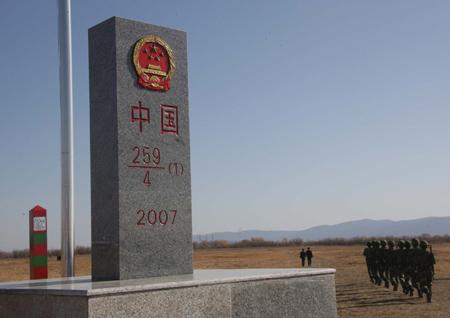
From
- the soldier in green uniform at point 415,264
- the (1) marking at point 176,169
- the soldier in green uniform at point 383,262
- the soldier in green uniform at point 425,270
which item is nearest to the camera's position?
the (1) marking at point 176,169

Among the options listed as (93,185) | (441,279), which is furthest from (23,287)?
(441,279)

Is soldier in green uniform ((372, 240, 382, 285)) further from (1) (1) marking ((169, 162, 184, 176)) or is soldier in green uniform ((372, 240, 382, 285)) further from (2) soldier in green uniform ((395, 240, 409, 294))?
(1) (1) marking ((169, 162, 184, 176))

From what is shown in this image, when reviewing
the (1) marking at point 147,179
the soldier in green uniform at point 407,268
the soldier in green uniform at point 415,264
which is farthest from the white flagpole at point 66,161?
the soldier in green uniform at point 407,268

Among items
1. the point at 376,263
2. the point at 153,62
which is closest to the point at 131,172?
the point at 153,62

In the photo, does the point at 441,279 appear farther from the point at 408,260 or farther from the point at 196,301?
the point at 196,301

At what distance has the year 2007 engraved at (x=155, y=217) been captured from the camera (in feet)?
24.4

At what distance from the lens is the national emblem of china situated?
7.70 m

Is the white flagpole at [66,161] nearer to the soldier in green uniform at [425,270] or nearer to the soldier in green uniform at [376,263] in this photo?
the soldier in green uniform at [425,270]

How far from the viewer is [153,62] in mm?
7875

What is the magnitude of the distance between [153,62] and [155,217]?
1.95 meters

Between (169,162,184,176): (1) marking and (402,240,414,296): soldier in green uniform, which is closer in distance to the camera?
(169,162,184,176): (1) marking

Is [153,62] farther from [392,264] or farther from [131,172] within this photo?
[392,264]

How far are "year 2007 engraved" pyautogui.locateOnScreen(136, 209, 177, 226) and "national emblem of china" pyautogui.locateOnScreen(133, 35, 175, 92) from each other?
5.06 ft

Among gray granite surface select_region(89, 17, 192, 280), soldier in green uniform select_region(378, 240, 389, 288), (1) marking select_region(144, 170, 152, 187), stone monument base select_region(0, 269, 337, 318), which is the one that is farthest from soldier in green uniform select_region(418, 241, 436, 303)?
(1) marking select_region(144, 170, 152, 187)
